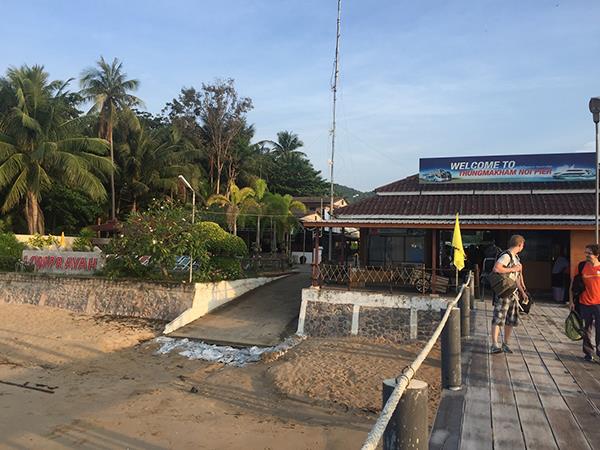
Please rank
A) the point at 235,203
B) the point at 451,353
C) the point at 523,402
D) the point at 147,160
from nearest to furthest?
the point at 523,402 → the point at 451,353 → the point at 235,203 → the point at 147,160

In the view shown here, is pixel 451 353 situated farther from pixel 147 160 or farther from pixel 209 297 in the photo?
pixel 147 160

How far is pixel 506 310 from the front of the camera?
6.36m

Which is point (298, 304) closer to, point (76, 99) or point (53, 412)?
point (53, 412)

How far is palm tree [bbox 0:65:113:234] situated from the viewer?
25.4 meters

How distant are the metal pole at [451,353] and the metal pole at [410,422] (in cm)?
246

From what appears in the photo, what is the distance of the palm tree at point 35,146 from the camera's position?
25.4m

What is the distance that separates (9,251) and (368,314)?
1691 cm

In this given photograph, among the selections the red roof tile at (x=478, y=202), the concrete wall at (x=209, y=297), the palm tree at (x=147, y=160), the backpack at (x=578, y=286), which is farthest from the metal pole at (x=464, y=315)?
the palm tree at (x=147, y=160)

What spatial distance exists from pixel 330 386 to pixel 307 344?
3.64m

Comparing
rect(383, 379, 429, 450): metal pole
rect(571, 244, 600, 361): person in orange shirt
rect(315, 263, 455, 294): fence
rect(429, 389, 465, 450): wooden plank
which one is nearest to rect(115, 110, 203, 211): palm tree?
rect(315, 263, 455, 294): fence

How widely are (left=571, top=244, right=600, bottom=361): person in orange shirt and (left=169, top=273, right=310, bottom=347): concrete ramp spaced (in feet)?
29.6

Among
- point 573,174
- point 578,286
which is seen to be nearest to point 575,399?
point 578,286

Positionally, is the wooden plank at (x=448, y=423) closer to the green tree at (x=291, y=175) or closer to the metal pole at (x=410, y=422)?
the metal pole at (x=410, y=422)

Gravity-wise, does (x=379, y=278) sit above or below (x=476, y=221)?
below
